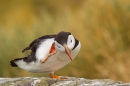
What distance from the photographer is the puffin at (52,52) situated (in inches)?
163

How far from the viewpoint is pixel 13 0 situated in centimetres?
1064

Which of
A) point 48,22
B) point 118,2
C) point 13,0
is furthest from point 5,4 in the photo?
point 118,2

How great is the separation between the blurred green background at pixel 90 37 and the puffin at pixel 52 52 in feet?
6.39

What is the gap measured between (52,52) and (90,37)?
265cm

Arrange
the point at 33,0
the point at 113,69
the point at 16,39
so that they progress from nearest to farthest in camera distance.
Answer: the point at 113,69 < the point at 16,39 < the point at 33,0

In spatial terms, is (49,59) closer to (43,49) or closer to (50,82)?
(43,49)

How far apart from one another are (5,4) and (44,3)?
2.40 ft

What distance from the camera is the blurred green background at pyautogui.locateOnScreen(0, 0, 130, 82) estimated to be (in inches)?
254

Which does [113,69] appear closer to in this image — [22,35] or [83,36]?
[83,36]

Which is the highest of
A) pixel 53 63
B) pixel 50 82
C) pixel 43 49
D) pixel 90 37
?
pixel 90 37

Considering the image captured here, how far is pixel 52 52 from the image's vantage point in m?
4.28

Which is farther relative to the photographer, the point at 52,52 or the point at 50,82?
the point at 52,52

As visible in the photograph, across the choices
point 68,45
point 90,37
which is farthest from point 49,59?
point 90,37

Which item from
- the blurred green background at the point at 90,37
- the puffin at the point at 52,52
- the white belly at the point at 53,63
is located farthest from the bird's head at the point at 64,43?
the blurred green background at the point at 90,37
